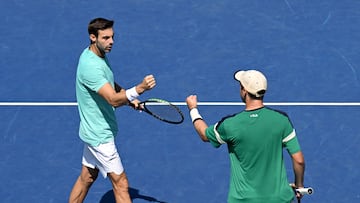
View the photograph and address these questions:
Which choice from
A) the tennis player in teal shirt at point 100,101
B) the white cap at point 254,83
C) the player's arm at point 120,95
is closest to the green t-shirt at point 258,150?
the white cap at point 254,83

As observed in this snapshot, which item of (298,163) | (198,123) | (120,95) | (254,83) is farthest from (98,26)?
(298,163)

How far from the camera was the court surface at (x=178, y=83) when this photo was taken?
971cm

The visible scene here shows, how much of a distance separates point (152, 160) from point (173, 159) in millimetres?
256

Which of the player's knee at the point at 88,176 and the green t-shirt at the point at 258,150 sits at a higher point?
the green t-shirt at the point at 258,150

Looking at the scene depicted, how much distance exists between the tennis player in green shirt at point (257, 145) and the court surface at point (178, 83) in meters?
2.41

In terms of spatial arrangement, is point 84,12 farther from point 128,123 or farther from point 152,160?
point 152,160

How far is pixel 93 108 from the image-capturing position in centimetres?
825

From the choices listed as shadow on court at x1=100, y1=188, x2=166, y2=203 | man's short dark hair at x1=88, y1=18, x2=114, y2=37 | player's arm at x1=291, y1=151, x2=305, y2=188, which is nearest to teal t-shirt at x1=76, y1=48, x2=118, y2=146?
man's short dark hair at x1=88, y1=18, x2=114, y2=37

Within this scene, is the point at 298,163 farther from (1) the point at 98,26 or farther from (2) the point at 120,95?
(1) the point at 98,26

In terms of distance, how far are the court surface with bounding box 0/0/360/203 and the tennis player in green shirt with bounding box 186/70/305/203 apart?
241 centimetres

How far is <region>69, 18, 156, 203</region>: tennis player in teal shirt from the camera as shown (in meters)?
7.95

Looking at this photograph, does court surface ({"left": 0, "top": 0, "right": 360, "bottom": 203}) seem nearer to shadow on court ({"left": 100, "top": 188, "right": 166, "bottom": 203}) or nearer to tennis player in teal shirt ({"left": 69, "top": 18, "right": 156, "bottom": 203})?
shadow on court ({"left": 100, "top": 188, "right": 166, "bottom": 203})

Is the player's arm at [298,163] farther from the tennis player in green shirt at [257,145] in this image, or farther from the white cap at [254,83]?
the white cap at [254,83]

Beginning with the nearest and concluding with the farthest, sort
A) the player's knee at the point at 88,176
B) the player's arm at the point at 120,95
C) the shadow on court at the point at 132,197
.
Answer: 1. the player's arm at the point at 120,95
2. the player's knee at the point at 88,176
3. the shadow on court at the point at 132,197
